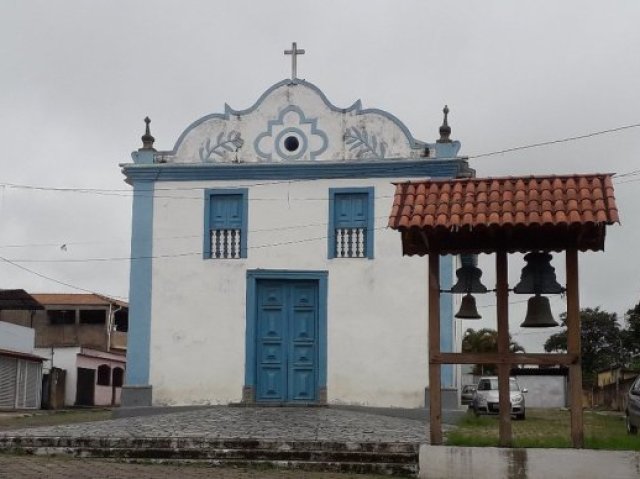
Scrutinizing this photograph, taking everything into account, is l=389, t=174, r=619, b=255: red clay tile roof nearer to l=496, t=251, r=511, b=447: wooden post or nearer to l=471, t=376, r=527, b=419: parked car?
l=496, t=251, r=511, b=447: wooden post

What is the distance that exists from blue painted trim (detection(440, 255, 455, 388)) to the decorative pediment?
2.15m

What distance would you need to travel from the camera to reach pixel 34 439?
37.1 ft

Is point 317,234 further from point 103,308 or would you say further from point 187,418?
point 103,308

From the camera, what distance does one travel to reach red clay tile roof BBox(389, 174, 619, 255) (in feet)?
29.7

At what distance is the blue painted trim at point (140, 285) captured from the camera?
17.0 meters

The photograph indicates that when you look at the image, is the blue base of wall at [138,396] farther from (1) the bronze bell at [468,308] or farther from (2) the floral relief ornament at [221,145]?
(1) the bronze bell at [468,308]

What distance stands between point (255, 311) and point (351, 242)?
7.20 feet

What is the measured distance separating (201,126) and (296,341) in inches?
177

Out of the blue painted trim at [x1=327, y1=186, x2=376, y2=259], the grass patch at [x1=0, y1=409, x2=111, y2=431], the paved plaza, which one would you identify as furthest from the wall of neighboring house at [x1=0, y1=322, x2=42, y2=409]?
the blue painted trim at [x1=327, y1=186, x2=376, y2=259]

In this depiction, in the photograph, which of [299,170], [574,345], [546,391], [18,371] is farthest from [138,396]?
[546,391]

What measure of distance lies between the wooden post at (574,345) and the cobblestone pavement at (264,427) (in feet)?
7.42

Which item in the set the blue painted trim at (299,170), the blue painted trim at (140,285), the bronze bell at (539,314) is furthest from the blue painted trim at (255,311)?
the bronze bell at (539,314)

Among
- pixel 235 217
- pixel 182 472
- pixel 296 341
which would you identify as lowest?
pixel 182 472

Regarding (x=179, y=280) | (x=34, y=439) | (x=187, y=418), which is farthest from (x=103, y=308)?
(x=34, y=439)
